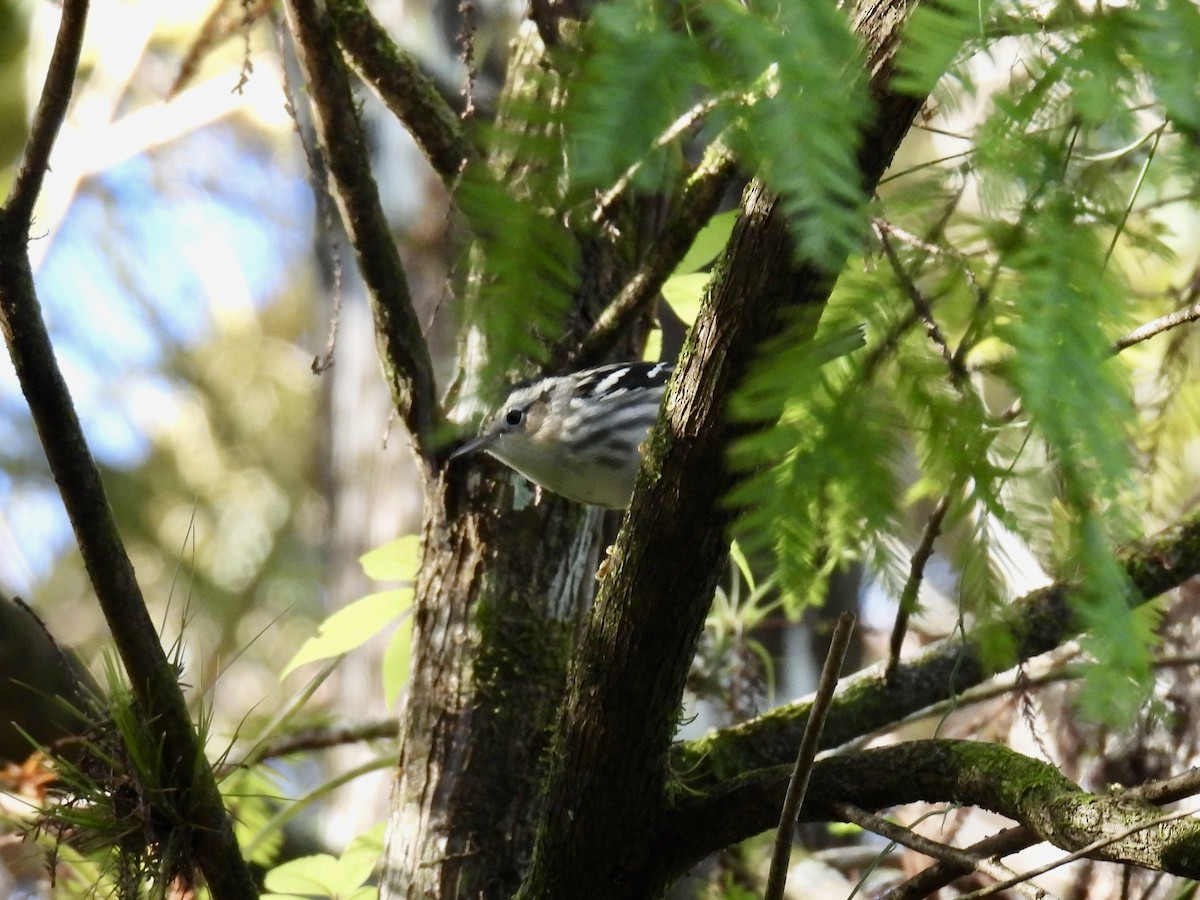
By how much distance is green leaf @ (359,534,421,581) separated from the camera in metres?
2.65

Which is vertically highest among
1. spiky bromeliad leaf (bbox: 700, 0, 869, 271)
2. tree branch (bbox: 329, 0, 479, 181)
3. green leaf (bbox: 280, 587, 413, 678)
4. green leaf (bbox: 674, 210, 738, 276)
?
tree branch (bbox: 329, 0, 479, 181)

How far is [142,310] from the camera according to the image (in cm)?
816

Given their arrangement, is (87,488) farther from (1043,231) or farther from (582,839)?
(1043,231)

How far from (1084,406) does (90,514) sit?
60.6 inches

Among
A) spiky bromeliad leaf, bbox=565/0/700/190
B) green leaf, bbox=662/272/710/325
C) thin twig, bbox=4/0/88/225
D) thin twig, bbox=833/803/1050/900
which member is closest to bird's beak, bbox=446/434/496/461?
green leaf, bbox=662/272/710/325

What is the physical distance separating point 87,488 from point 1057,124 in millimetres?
1480

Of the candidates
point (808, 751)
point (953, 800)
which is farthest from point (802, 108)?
point (953, 800)

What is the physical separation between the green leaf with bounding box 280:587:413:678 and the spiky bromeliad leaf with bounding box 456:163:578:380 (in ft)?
5.89

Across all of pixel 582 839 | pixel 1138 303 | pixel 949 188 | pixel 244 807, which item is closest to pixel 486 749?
pixel 582 839

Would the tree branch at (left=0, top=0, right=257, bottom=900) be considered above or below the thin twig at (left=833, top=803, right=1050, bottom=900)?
above

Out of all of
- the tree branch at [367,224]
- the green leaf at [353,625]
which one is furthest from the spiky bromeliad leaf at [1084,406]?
the green leaf at [353,625]

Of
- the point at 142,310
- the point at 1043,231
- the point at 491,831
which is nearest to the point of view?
the point at 1043,231

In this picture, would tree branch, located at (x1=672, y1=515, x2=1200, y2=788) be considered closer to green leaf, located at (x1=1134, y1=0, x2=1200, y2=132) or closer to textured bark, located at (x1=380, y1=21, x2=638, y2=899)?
textured bark, located at (x1=380, y1=21, x2=638, y2=899)

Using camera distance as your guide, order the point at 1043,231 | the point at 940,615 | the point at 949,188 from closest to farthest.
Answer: the point at 1043,231 < the point at 949,188 < the point at 940,615
